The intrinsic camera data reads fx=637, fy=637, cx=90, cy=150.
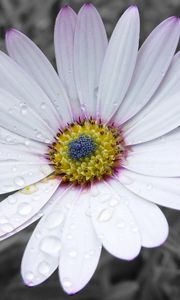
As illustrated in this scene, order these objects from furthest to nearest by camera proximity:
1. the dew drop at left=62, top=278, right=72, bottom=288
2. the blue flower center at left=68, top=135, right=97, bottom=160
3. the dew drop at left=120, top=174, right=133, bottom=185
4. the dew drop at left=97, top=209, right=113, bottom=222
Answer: the blue flower center at left=68, top=135, right=97, bottom=160 → the dew drop at left=120, top=174, right=133, bottom=185 → the dew drop at left=97, top=209, right=113, bottom=222 → the dew drop at left=62, top=278, right=72, bottom=288

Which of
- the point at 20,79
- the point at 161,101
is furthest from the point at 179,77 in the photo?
the point at 20,79

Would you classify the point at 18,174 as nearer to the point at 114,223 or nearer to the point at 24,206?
the point at 24,206

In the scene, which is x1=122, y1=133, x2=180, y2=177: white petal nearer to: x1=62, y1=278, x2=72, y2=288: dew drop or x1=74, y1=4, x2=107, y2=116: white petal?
x1=74, y1=4, x2=107, y2=116: white petal

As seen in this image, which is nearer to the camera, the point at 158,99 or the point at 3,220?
the point at 3,220

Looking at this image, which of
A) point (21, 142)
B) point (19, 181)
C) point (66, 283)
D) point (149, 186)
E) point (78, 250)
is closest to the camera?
point (66, 283)

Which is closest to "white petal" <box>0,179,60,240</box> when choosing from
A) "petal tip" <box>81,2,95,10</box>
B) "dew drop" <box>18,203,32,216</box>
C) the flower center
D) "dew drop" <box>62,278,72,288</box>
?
"dew drop" <box>18,203,32,216</box>

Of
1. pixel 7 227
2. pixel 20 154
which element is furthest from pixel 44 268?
pixel 20 154
